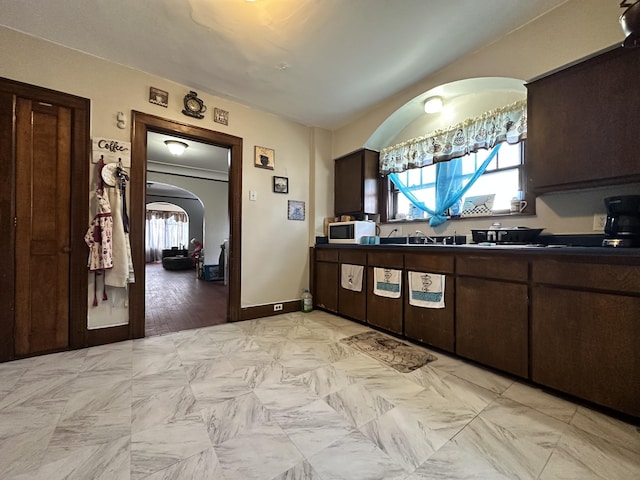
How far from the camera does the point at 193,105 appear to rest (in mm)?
2812

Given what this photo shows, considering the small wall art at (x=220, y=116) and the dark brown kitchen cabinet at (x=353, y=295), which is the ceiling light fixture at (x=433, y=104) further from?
the small wall art at (x=220, y=116)

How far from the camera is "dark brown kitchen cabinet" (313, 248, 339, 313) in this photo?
11.0 ft

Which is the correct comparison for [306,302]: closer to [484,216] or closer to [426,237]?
[426,237]

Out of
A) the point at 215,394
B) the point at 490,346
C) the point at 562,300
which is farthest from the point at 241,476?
the point at 562,300

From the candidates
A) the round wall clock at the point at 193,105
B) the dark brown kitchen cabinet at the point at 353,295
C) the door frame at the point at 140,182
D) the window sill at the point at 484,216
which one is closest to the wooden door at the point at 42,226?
the door frame at the point at 140,182

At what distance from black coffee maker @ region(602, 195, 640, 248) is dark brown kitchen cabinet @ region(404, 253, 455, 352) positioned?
0.91 metres

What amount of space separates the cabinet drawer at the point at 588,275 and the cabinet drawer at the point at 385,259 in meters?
1.05

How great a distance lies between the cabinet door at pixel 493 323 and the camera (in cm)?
172

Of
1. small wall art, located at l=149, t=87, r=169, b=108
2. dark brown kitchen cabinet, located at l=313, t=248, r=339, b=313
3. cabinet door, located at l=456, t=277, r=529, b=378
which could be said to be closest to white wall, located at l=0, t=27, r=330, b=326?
small wall art, located at l=149, t=87, r=169, b=108

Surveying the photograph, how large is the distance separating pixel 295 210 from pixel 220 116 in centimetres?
143

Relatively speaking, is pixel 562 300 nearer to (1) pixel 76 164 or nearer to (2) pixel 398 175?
(2) pixel 398 175

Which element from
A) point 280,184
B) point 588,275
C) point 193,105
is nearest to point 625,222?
point 588,275

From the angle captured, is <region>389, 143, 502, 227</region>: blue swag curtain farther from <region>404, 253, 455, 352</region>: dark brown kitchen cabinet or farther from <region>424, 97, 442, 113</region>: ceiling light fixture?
<region>404, 253, 455, 352</region>: dark brown kitchen cabinet

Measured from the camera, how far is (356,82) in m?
2.70
